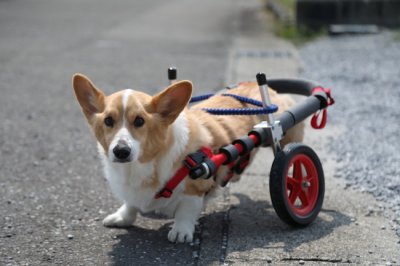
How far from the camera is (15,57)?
9242 mm

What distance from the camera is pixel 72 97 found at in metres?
7.08

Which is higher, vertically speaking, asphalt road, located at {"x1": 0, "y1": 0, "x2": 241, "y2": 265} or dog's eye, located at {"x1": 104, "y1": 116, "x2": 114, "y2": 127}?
dog's eye, located at {"x1": 104, "y1": 116, "x2": 114, "y2": 127}

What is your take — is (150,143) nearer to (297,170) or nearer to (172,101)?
(172,101)

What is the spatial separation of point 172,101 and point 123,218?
2.64 ft

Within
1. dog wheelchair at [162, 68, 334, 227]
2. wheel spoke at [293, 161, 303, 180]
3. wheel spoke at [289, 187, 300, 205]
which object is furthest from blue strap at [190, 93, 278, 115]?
wheel spoke at [289, 187, 300, 205]

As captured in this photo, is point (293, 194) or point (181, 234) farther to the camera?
point (293, 194)

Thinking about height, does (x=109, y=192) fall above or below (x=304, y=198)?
below

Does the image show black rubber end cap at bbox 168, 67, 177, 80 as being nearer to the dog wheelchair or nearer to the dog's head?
the dog wheelchair

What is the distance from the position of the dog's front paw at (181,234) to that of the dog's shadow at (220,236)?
0.03 meters

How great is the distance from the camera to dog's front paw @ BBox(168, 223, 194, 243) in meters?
3.52

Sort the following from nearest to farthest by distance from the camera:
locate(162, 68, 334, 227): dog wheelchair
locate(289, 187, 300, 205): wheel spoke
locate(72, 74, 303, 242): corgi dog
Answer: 1. locate(72, 74, 303, 242): corgi dog
2. locate(162, 68, 334, 227): dog wheelchair
3. locate(289, 187, 300, 205): wheel spoke

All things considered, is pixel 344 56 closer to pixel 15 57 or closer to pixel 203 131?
pixel 15 57

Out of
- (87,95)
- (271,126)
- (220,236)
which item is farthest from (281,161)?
(87,95)

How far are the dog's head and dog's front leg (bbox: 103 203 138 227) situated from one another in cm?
45
